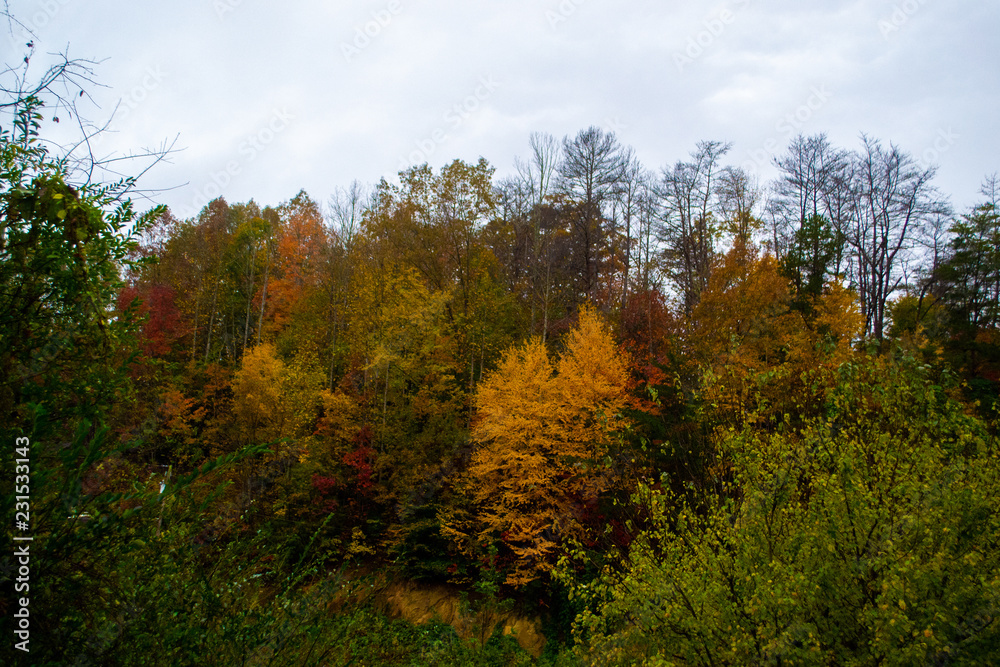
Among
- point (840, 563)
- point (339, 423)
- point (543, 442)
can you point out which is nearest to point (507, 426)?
point (543, 442)

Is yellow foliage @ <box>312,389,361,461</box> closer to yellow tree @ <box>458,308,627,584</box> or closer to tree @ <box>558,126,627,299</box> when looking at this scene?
yellow tree @ <box>458,308,627,584</box>

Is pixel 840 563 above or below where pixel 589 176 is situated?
below

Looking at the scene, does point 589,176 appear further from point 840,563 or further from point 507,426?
point 840,563

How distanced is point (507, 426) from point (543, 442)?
1.09m

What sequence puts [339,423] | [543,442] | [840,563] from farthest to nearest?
[339,423] < [543,442] < [840,563]

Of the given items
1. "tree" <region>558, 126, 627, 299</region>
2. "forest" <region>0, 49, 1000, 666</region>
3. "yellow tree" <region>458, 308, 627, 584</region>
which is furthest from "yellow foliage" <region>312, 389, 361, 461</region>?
"tree" <region>558, 126, 627, 299</region>

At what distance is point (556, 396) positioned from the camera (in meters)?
14.8

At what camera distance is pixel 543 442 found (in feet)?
46.6

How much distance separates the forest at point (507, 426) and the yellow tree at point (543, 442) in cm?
12

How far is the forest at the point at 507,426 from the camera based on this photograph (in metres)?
3.03

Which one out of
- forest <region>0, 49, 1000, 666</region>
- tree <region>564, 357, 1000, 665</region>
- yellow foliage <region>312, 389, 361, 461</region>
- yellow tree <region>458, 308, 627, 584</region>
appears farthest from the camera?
yellow foliage <region>312, 389, 361, 461</region>

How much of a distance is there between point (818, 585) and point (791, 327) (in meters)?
14.0

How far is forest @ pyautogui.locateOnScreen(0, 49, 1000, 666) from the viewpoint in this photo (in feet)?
9.93

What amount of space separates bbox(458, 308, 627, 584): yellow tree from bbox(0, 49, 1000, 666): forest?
118 mm
